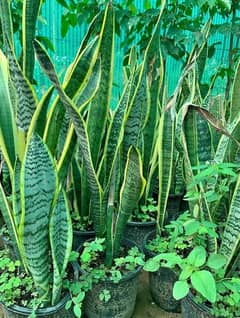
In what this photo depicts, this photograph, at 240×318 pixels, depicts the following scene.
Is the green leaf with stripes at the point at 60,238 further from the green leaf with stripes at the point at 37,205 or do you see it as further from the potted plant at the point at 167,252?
the potted plant at the point at 167,252

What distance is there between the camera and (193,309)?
96cm

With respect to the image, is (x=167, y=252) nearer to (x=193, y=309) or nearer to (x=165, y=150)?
(x=193, y=309)

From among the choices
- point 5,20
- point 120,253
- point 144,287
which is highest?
point 5,20

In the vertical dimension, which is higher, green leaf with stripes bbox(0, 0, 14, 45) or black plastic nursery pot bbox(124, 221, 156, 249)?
green leaf with stripes bbox(0, 0, 14, 45)

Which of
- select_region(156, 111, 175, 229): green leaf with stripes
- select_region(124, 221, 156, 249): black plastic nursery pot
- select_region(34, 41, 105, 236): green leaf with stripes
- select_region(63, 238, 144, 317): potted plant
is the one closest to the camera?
select_region(34, 41, 105, 236): green leaf with stripes

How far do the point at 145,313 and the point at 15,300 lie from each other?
482mm

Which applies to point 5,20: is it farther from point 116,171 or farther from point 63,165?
point 116,171

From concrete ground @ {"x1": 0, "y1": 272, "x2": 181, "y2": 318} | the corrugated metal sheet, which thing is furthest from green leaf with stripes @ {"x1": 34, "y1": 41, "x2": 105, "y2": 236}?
the corrugated metal sheet

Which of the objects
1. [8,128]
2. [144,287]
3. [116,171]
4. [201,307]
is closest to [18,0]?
[8,128]

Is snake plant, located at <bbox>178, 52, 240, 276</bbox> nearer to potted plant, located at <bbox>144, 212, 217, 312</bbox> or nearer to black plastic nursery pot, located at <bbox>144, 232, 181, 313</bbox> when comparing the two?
potted plant, located at <bbox>144, 212, 217, 312</bbox>

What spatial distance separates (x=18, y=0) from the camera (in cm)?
162

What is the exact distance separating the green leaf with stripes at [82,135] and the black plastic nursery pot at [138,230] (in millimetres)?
191

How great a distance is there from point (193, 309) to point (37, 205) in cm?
49

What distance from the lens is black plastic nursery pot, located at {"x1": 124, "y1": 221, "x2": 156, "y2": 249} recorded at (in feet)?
4.26
